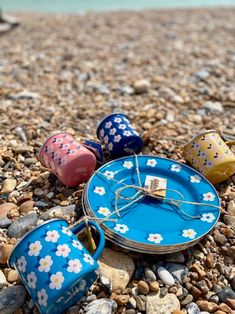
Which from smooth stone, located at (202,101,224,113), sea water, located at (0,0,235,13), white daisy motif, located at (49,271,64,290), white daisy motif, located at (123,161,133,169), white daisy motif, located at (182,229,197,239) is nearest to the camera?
white daisy motif, located at (49,271,64,290)

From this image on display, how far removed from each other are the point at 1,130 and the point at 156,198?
1.62 metres

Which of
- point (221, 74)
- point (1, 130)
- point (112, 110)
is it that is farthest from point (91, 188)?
point (221, 74)

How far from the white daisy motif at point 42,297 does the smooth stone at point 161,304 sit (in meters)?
0.53

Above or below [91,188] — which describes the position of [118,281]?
below

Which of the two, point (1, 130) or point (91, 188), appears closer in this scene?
point (91, 188)

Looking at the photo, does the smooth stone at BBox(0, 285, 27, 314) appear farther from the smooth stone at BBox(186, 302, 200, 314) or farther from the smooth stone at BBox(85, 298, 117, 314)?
the smooth stone at BBox(186, 302, 200, 314)

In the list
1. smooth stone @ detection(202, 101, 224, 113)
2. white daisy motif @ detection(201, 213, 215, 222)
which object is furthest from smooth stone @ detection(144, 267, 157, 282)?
smooth stone @ detection(202, 101, 224, 113)

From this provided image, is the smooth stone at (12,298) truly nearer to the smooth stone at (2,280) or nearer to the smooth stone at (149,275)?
the smooth stone at (2,280)

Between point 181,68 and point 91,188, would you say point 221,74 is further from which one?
point 91,188

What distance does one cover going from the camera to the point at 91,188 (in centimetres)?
245

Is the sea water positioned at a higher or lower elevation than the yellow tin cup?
lower

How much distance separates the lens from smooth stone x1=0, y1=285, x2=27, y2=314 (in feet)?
6.44

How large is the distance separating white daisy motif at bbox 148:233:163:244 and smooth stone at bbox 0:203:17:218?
92 cm

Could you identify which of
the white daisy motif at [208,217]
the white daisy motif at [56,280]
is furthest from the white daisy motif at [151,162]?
the white daisy motif at [56,280]
